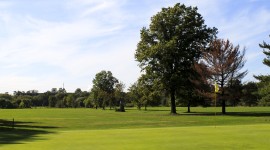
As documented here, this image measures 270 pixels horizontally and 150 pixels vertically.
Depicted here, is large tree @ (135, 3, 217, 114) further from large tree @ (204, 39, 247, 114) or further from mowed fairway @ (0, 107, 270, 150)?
mowed fairway @ (0, 107, 270, 150)

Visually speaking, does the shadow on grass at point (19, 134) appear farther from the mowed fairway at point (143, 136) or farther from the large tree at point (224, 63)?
the large tree at point (224, 63)

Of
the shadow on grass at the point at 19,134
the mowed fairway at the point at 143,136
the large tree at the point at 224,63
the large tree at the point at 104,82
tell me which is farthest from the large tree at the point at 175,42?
the large tree at the point at 104,82

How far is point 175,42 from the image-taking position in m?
69.9

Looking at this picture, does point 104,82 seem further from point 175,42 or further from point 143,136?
point 143,136

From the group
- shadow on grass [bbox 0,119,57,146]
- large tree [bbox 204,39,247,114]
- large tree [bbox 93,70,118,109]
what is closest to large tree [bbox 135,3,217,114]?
large tree [bbox 204,39,247,114]

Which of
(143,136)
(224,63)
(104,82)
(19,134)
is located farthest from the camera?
(104,82)

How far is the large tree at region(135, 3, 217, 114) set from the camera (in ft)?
232

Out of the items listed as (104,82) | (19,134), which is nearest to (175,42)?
(19,134)

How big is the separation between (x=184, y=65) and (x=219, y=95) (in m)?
9.29

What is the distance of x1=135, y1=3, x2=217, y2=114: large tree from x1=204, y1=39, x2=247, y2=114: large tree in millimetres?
5375

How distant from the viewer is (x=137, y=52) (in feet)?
249

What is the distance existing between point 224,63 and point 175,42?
945 cm

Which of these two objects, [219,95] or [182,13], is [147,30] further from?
[219,95]

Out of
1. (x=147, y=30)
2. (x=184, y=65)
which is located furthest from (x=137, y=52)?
(x=184, y=65)
